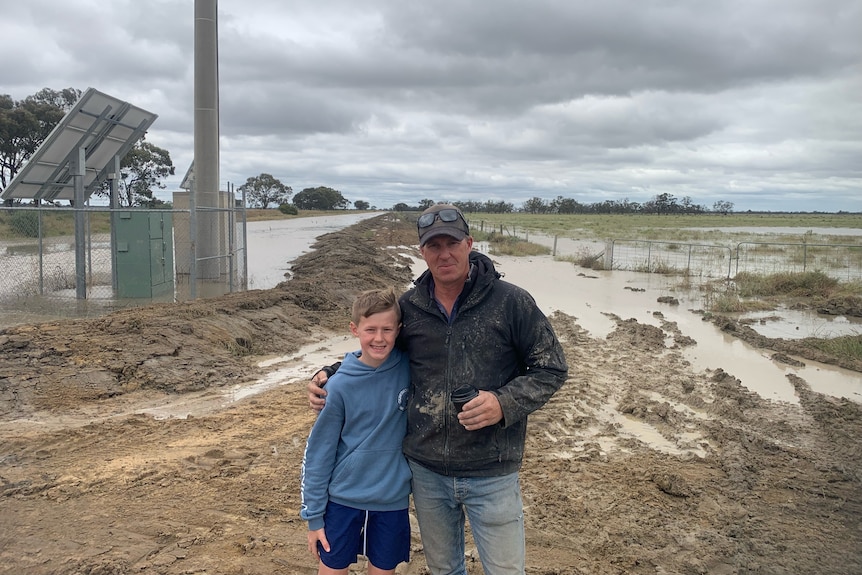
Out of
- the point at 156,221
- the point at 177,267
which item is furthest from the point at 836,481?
the point at 177,267

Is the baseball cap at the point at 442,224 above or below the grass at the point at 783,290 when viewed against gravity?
above

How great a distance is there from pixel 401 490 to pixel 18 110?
52.9 metres

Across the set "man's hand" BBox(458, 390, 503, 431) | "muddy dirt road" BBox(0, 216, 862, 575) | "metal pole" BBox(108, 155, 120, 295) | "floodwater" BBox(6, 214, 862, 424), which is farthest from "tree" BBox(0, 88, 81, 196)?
"man's hand" BBox(458, 390, 503, 431)

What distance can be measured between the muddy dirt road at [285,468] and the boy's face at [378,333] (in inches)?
75.7

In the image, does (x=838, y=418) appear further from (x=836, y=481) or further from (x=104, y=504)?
(x=104, y=504)

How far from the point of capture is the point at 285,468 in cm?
533

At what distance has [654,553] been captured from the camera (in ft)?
13.9

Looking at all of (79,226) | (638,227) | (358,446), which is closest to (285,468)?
(358,446)

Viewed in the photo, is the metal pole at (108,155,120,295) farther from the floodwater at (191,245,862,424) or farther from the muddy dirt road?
the floodwater at (191,245,862,424)

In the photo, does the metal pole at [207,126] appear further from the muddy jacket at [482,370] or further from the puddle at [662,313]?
the muddy jacket at [482,370]

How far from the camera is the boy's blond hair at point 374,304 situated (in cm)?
270

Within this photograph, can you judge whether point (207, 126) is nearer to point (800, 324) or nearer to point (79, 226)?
point (79, 226)

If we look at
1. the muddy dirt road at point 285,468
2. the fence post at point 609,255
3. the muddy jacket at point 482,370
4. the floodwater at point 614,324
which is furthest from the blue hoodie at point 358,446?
the fence post at point 609,255

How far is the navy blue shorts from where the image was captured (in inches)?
108
